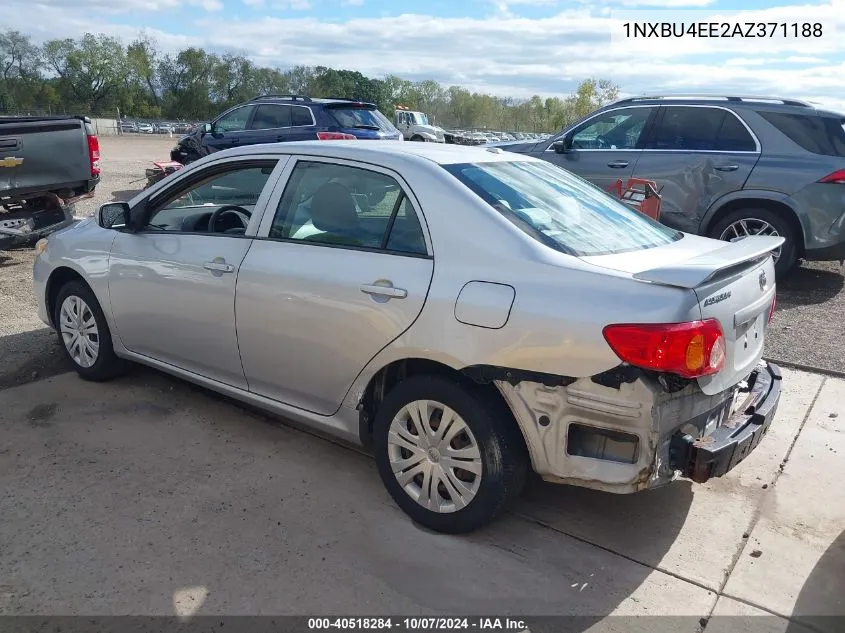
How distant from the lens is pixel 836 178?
7027 mm

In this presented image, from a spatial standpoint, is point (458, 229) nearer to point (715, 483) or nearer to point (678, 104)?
point (715, 483)

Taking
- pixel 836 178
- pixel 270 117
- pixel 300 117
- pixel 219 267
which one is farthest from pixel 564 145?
pixel 270 117

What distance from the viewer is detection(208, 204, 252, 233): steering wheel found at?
424 centimetres

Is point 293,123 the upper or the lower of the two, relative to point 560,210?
upper

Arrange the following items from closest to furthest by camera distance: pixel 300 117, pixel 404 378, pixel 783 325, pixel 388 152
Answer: pixel 404 378 → pixel 388 152 → pixel 783 325 → pixel 300 117

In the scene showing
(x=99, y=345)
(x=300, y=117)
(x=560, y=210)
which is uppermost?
(x=300, y=117)

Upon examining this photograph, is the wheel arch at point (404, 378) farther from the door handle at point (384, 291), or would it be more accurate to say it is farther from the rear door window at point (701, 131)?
Result: the rear door window at point (701, 131)

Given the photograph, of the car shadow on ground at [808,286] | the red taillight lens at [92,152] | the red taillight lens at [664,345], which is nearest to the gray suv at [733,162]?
the car shadow on ground at [808,286]

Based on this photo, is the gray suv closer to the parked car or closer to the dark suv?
the parked car

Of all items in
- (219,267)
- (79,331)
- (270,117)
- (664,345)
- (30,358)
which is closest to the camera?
(664,345)

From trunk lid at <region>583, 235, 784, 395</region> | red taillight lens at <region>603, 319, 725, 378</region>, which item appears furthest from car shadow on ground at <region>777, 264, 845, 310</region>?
red taillight lens at <region>603, 319, 725, 378</region>

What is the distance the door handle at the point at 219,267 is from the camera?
3864 mm

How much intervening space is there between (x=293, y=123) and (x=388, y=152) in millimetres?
10573

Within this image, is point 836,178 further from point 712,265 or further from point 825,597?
point 825,597
